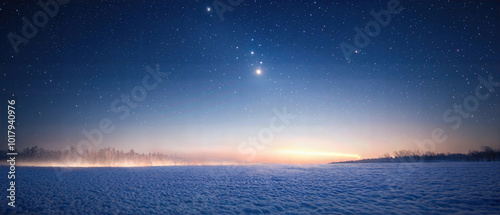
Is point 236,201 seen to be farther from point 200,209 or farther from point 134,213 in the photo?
point 134,213

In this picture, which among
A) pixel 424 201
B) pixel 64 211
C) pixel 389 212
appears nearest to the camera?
pixel 389 212

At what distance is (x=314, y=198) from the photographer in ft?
26.3

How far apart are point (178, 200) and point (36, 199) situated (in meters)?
5.44

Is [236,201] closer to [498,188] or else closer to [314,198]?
[314,198]

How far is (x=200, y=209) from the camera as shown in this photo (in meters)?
6.76

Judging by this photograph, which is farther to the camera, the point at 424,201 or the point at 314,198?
the point at 314,198

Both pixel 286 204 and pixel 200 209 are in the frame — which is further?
pixel 286 204

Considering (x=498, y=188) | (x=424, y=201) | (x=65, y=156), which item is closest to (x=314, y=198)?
(x=424, y=201)

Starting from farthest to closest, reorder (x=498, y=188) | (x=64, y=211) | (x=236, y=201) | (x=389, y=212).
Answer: (x=498, y=188)
(x=236, y=201)
(x=64, y=211)
(x=389, y=212)

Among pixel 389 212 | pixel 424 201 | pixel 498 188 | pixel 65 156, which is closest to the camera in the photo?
pixel 389 212

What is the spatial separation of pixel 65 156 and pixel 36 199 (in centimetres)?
3062

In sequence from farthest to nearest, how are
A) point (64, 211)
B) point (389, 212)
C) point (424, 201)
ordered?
point (424, 201), point (64, 211), point (389, 212)

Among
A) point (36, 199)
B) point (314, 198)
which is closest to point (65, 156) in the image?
point (36, 199)

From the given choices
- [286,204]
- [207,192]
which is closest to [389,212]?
[286,204]
